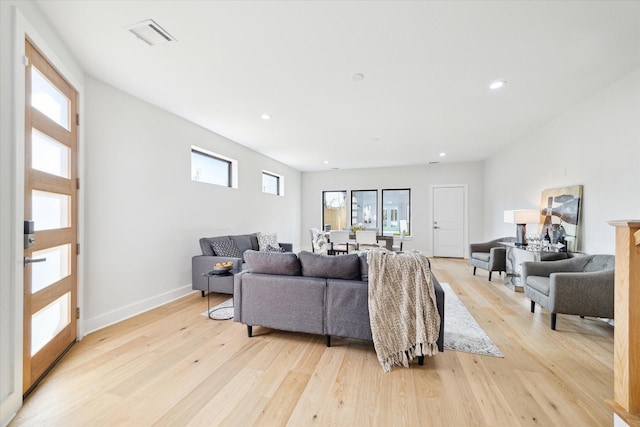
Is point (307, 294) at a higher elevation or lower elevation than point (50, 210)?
lower

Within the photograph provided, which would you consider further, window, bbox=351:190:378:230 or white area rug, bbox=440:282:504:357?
window, bbox=351:190:378:230

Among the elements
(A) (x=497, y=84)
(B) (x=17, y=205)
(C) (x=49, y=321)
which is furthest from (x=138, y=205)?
(A) (x=497, y=84)

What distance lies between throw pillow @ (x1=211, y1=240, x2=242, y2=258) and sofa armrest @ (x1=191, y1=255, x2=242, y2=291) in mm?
159

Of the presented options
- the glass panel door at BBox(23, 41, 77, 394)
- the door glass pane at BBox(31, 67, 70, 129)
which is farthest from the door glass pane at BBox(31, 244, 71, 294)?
the door glass pane at BBox(31, 67, 70, 129)

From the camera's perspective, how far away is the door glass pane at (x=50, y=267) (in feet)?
5.71

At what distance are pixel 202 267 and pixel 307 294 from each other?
207cm

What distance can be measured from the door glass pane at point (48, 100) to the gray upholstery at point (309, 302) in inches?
76.5

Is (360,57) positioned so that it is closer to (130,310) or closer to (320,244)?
(130,310)

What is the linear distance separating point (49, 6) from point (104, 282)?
2428 mm

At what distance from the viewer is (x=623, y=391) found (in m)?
1.25

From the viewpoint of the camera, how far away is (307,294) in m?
2.25

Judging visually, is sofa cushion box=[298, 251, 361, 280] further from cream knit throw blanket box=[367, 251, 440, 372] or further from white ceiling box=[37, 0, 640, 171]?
white ceiling box=[37, 0, 640, 171]

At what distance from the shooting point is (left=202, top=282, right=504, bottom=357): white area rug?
7.31 feet

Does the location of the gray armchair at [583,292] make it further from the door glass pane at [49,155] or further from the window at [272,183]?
the window at [272,183]
